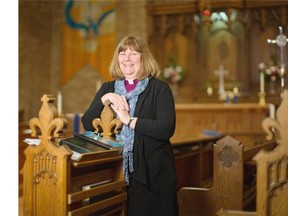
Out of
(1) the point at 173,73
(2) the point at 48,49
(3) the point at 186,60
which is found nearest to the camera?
(1) the point at 173,73

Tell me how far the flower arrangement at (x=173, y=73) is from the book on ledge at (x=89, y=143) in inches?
244

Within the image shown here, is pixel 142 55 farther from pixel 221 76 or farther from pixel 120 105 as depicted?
pixel 221 76

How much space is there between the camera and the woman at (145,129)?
7.77ft

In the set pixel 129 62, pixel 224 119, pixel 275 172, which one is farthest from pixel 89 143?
pixel 224 119

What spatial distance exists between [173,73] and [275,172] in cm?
646

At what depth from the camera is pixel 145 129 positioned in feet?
7.67

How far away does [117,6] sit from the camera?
9.67m

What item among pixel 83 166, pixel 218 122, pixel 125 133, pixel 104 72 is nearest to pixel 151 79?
pixel 125 133

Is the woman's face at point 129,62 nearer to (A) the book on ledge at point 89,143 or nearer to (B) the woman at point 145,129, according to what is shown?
(B) the woman at point 145,129

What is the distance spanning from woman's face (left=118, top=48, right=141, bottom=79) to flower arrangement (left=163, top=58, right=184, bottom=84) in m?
6.17

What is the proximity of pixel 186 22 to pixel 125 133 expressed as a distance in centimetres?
675

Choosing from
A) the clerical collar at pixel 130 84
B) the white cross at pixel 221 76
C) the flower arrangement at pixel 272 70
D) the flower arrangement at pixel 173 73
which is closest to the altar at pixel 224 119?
the flower arrangement at pixel 272 70

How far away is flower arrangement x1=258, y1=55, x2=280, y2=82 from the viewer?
23.9 ft
